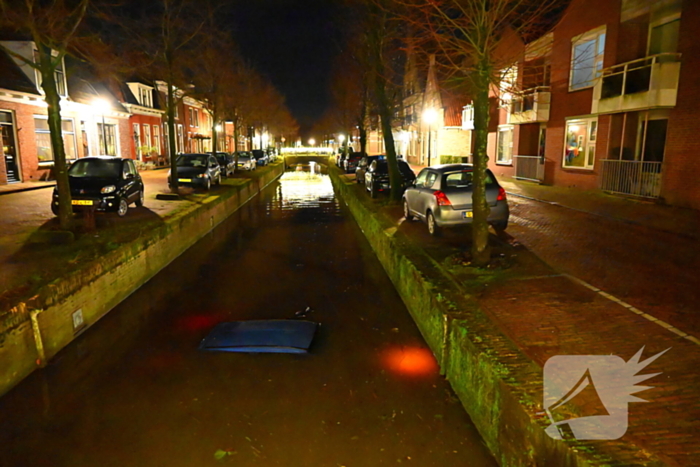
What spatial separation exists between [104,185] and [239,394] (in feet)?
31.9

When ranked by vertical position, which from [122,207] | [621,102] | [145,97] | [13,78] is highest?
[145,97]

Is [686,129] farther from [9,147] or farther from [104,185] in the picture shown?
[9,147]

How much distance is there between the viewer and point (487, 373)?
432 cm

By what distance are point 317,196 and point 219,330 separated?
1730 centimetres

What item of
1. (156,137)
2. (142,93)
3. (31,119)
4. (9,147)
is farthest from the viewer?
(156,137)

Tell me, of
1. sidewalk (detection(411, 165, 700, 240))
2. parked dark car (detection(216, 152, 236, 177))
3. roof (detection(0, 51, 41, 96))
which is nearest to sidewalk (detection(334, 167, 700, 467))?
sidewalk (detection(411, 165, 700, 240))

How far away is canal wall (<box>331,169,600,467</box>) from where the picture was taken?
3.36m

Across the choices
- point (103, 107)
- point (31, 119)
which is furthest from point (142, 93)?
point (31, 119)

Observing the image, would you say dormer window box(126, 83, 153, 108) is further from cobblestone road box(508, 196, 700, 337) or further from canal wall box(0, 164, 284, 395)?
cobblestone road box(508, 196, 700, 337)

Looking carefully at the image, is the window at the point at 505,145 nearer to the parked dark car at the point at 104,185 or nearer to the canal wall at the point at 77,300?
the parked dark car at the point at 104,185

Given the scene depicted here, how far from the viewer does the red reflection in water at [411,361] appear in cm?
601

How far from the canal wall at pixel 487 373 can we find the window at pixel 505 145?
799 inches

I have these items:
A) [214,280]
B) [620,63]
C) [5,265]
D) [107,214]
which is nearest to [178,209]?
[107,214]

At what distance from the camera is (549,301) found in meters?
6.21
